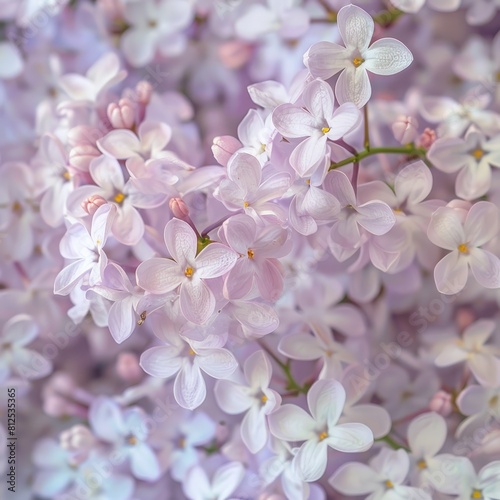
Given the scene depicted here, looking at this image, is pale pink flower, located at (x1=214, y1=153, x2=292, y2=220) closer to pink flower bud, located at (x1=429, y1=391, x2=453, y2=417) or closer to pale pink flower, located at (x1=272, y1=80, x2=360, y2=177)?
pale pink flower, located at (x1=272, y1=80, x2=360, y2=177)

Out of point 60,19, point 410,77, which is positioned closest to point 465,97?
point 410,77

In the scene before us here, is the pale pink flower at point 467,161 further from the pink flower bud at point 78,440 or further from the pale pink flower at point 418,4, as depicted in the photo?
the pink flower bud at point 78,440

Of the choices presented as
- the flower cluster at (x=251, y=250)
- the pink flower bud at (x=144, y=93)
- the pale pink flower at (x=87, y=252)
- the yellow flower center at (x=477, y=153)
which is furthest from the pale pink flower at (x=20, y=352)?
the yellow flower center at (x=477, y=153)

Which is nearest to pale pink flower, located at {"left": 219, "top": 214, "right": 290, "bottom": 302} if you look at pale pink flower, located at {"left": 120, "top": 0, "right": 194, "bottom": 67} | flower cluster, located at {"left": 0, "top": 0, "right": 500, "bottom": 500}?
flower cluster, located at {"left": 0, "top": 0, "right": 500, "bottom": 500}

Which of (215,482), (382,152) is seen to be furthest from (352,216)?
(215,482)

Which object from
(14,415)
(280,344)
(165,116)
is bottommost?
(14,415)

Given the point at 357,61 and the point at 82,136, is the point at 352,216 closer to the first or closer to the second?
the point at 357,61

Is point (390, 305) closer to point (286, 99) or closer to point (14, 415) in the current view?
point (286, 99)
